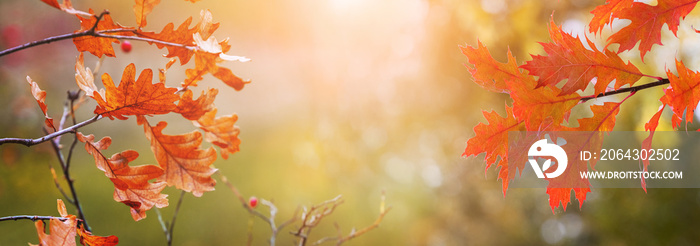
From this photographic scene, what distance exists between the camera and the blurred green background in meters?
2.10

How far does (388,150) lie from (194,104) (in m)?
2.52

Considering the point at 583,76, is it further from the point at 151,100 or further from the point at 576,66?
the point at 151,100

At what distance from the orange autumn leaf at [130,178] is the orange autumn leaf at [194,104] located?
0.06 m

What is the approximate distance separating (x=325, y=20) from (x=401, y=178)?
4.60ft

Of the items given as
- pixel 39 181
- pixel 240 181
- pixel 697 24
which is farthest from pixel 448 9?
pixel 39 181

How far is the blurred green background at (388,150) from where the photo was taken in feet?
6.89

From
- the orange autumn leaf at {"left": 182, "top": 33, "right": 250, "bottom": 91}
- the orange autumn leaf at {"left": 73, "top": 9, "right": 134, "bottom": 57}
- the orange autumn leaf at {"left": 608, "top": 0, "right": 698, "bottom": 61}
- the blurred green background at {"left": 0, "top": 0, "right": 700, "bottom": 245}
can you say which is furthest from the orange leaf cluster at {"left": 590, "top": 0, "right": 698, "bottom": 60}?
the blurred green background at {"left": 0, "top": 0, "right": 700, "bottom": 245}

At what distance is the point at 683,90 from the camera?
17.5 inches

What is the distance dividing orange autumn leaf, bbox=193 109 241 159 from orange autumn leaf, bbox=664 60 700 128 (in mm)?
480

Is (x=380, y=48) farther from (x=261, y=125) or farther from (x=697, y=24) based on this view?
(x=261, y=125)

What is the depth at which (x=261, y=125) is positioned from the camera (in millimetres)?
4414

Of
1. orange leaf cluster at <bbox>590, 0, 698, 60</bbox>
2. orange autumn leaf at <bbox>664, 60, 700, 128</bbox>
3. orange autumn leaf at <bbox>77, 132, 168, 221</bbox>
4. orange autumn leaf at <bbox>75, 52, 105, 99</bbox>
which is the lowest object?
orange autumn leaf at <bbox>77, 132, 168, 221</bbox>

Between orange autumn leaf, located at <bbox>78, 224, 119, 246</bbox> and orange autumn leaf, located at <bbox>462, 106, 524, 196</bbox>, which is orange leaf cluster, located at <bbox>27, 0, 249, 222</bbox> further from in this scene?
orange autumn leaf, located at <bbox>462, 106, 524, 196</bbox>

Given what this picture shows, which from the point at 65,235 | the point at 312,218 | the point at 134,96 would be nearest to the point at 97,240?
the point at 65,235
